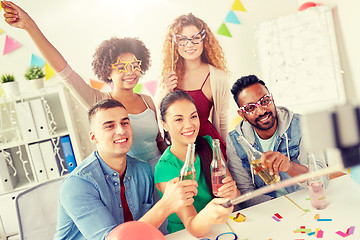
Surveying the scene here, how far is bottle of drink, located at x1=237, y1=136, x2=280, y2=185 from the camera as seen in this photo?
1.85 meters

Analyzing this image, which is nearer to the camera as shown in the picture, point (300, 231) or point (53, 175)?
point (300, 231)

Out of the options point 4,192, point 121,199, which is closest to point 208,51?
point 121,199

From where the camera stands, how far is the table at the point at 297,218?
4.42 feet

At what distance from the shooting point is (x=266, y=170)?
6.19 feet

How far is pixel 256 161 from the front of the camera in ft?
6.40

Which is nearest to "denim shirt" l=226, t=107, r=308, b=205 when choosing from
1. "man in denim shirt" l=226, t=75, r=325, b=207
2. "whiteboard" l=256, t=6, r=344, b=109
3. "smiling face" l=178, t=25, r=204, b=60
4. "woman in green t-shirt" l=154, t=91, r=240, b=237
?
"man in denim shirt" l=226, t=75, r=325, b=207

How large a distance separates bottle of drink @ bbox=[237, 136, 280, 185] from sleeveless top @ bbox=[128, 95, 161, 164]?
0.54 metres

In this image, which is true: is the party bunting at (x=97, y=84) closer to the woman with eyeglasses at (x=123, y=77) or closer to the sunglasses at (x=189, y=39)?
the woman with eyeglasses at (x=123, y=77)

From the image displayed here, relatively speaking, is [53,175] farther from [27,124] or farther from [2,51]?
[2,51]

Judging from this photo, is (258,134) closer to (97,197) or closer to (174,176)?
(174,176)

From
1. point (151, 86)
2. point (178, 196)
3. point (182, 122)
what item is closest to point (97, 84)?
point (151, 86)

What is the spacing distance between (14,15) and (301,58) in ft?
6.65

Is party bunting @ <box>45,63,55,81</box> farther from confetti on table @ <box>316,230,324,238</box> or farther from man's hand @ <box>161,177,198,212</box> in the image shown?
confetti on table @ <box>316,230,324,238</box>

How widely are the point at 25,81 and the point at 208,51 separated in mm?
1209
